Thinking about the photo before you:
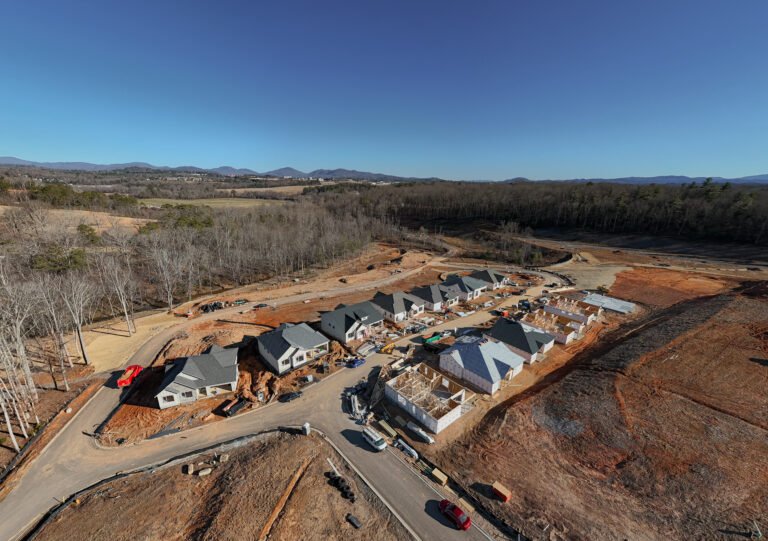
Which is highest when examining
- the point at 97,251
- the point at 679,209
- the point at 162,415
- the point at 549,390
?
the point at 679,209

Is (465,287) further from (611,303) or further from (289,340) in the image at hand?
(289,340)

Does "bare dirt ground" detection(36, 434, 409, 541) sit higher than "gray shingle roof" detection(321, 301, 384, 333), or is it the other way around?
"gray shingle roof" detection(321, 301, 384, 333)

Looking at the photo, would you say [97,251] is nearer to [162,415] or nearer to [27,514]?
[162,415]

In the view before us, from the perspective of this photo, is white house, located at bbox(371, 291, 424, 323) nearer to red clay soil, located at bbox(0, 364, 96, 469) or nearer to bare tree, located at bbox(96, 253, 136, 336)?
red clay soil, located at bbox(0, 364, 96, 469)

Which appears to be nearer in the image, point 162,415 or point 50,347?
point 162,415

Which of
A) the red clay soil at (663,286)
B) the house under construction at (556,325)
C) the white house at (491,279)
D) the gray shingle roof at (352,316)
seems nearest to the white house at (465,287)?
the white house at (491,279)

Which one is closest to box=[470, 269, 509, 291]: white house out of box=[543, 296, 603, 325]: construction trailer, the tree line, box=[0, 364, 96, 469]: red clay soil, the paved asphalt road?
box=[543, 296, 603, 325]: construction trailer

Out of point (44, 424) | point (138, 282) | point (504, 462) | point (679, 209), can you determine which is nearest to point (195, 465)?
point (44, 424)
